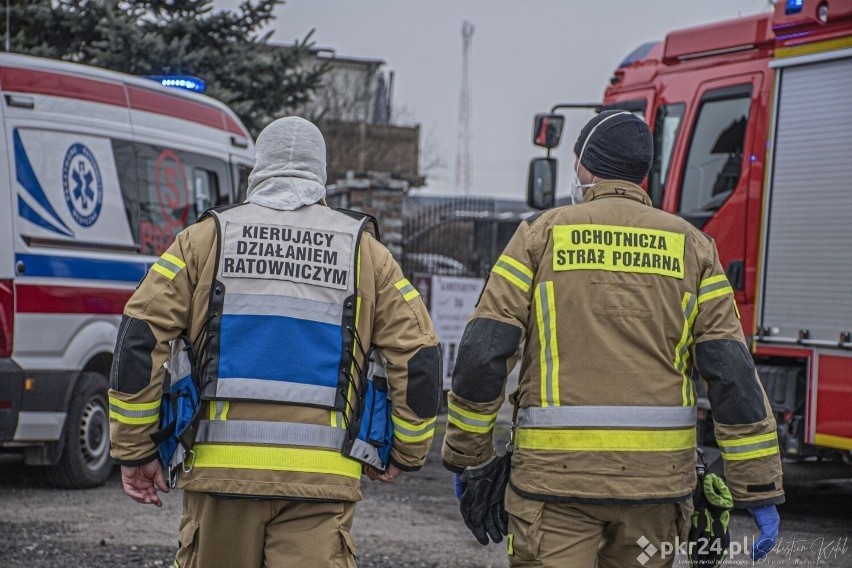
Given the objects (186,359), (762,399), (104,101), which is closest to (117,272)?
(104,101)

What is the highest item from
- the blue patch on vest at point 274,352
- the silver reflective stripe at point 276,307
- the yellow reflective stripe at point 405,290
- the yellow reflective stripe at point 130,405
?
the yellow reflective stripe at point 405,290

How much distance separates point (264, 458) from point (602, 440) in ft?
3.15

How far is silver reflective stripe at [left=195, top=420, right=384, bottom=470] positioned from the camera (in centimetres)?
336

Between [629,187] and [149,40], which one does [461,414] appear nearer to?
[629,187]

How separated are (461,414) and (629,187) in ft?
2.88

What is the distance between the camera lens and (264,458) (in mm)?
3336

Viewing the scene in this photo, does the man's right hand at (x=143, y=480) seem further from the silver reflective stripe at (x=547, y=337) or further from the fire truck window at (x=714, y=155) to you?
the fire truck window at (x=714, y=155)

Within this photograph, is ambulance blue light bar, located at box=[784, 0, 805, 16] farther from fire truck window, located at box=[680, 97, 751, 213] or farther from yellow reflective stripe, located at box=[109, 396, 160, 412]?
yellow reflective stripe, located at box=[109, 396, 160, 412]

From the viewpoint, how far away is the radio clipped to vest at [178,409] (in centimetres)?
339

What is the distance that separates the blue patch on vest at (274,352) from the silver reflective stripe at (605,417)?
620 mm

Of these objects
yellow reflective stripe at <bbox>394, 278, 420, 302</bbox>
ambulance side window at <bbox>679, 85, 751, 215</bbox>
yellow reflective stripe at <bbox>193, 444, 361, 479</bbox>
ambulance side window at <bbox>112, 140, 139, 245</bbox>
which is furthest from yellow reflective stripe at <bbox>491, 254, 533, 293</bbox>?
ambulance side window at <bbox>112, 140, 139, 245</bbox>

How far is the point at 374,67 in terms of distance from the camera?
144ft

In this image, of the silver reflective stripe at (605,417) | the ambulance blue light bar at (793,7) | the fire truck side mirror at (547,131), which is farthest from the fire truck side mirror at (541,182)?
the silver reflective stripe at (605,417)

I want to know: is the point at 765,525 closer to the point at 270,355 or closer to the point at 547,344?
the point at 547,344
